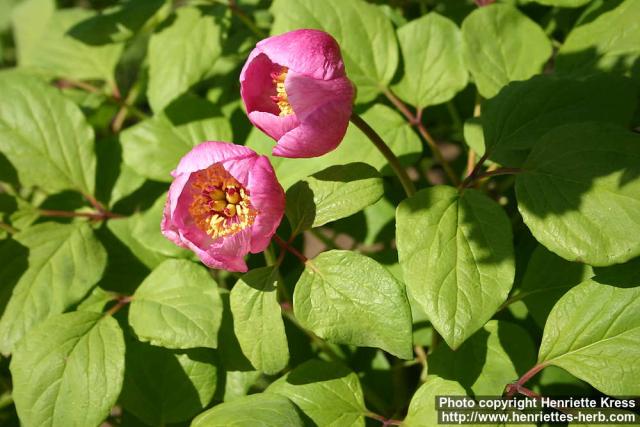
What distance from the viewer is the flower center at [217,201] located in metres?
1.14

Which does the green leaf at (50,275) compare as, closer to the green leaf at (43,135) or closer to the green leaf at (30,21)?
the green leaf at (43,135)

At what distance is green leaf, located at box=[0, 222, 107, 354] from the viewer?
131 centimetres

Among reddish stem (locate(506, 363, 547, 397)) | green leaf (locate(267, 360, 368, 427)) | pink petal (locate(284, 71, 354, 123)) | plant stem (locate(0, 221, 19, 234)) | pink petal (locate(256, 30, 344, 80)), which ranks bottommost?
green leaf (locate(267, 360, 368, 427))

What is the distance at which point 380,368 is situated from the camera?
1.59 metres

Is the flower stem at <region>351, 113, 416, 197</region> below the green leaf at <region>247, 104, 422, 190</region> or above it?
above

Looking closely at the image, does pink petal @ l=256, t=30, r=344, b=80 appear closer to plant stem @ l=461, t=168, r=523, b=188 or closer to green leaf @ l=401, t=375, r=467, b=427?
plant stem @ l=461, t=168, r=523, b=188

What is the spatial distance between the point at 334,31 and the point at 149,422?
3.06 feet

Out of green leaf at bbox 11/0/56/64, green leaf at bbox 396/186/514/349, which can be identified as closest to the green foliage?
green leaf at bbox 396/186/514/349

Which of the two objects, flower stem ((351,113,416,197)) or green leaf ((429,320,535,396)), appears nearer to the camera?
flower stem ((351,113,416,197))

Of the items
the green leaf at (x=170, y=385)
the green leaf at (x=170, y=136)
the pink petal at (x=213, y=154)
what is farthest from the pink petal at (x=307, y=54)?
the green leaf at (x=170, y=385)

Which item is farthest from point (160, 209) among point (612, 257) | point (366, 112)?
point (612, 257)

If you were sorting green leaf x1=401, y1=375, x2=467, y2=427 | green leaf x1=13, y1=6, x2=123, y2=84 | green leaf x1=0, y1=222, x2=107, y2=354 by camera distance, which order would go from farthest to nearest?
green leaf x1=13, y1=6, x2=123, y2=84 < green leaf x1=0, y1=222, x2=107, y2=354 < green leaf x1=401, y1=375, x2=467, y2=427

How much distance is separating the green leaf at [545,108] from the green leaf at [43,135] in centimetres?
97

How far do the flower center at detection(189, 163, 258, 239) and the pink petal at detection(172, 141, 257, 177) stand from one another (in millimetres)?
41
